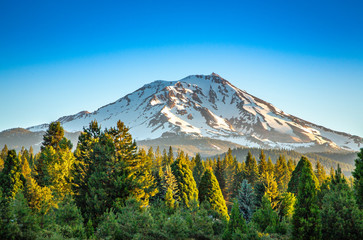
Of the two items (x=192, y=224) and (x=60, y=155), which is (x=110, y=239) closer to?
(x=192, y=224)

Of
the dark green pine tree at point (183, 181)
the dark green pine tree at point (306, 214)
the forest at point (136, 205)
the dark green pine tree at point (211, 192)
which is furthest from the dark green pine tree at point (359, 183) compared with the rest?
the dark green pine tree at point (183, 181)

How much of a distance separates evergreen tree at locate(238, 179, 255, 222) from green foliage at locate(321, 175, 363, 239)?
47.6ft

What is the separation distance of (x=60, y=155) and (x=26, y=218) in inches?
954

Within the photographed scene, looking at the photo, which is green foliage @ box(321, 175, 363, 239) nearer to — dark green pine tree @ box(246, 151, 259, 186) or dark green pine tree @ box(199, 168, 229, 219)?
dark green pine tree @ box(199, 168, 229, 219)

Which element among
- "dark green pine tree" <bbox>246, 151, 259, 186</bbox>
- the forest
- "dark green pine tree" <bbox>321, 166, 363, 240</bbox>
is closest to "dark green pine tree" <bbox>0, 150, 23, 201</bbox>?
the forest

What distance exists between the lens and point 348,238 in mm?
16172

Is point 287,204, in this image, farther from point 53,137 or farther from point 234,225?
point 53,137

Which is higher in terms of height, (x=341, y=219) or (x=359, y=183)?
(x=359, y=183)

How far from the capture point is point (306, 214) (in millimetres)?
16734

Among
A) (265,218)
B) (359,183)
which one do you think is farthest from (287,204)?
(359,183)

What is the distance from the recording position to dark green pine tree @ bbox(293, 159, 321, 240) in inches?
645

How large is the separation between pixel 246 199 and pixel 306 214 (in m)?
15.8

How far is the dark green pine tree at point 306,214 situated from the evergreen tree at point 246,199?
14.8 m

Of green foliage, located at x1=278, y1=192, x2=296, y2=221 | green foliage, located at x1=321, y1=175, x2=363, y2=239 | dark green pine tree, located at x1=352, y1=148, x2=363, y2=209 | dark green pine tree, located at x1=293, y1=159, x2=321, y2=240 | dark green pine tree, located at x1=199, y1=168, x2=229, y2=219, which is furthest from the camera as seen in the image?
dark green pine tree, located at x1=199, y1=168, x2=229, y2=219
